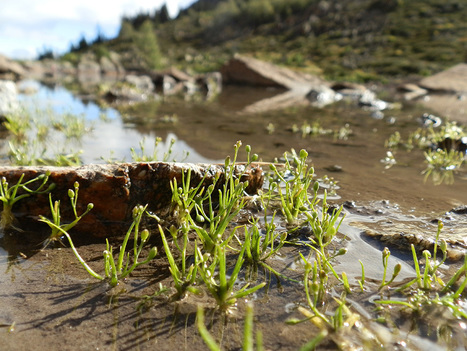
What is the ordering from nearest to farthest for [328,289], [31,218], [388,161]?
[328,289] < [31,218] < [388,161]

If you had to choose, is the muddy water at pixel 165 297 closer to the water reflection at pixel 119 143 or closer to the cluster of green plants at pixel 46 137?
the water reflection at pixel 119 143

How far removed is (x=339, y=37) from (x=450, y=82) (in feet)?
109

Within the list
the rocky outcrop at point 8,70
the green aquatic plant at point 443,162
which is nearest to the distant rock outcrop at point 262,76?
the rocky outcrop at point 8,70

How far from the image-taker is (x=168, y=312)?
5.09ft

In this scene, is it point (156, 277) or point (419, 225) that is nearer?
point (156, 277)

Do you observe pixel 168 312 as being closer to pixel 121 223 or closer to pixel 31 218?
pixel 121 223

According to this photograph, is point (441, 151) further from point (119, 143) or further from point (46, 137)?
point (46, 137)

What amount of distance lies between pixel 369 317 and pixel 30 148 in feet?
15.5

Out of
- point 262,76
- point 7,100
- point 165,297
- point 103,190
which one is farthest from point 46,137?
point 262,76

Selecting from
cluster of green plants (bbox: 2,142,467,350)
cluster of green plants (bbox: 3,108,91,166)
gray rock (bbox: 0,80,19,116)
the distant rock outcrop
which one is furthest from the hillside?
cluster of green plants (bbox: 2,142,467,350)

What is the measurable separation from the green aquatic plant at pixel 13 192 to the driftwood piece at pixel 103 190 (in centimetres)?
4

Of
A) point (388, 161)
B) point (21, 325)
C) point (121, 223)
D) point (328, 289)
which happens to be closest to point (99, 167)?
point (121, 223)

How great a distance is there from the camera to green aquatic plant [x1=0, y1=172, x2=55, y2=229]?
2.22 metres

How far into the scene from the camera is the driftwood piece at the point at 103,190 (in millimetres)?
2311
